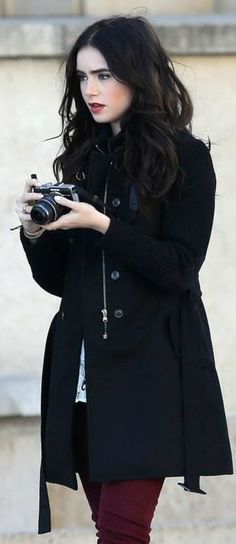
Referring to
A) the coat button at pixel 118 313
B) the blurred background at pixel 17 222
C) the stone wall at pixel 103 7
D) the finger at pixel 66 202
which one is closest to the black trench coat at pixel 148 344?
the coat button at pixel 118 313

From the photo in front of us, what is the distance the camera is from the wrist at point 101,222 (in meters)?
3.14

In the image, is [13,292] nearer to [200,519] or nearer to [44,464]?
[200,519]

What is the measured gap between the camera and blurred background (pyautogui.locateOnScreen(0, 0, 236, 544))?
486 centimetres

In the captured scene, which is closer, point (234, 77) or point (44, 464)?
point (44, 464)

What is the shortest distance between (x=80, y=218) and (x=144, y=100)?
372mm

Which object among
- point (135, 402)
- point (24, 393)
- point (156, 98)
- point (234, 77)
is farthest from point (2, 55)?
point (135, 402)

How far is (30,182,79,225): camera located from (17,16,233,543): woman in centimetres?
3

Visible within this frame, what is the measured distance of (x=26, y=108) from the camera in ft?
16.0

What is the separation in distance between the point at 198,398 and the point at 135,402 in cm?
16

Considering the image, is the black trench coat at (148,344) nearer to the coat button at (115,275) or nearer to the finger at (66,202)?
the coat button at (115,275)

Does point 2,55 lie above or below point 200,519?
above

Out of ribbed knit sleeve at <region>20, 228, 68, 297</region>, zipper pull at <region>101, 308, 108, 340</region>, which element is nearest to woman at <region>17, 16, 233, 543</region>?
zipper pull at <region>101, 308, 108, 340</region>

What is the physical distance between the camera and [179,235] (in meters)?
3.23

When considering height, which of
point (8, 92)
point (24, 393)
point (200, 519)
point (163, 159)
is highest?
point (8, 92)
